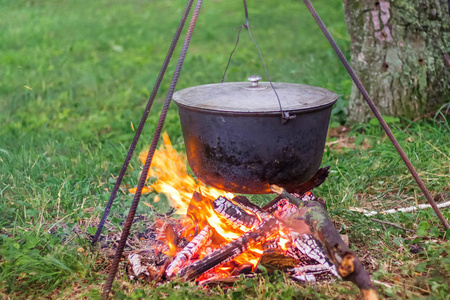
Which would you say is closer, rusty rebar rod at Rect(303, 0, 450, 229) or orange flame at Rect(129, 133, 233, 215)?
rusty rebar rod at Rect(303, 0, 450, 229)

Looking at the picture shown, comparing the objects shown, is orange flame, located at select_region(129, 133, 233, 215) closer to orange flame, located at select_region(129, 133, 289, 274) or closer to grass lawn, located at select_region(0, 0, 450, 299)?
orange flame, located at select_region(129, 133, 289, 274)

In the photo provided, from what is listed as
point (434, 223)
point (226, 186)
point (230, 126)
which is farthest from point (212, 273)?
point (434, 223)

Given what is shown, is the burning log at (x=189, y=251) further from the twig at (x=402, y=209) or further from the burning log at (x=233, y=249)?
the twig at (x=402, y=209)

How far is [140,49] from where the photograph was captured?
26.8 ft

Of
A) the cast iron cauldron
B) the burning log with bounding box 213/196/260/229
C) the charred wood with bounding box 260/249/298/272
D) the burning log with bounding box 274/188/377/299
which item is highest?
the cast iron cauldron

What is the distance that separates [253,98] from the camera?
2.33m

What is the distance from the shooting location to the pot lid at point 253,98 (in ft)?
7.27

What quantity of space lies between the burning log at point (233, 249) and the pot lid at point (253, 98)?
0.70m

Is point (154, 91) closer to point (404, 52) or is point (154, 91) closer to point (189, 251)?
point (189, 251)

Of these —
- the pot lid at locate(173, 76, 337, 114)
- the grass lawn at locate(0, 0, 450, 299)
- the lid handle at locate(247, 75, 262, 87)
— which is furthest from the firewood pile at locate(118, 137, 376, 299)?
the lid handle at locate(247, 75, 262, 87)

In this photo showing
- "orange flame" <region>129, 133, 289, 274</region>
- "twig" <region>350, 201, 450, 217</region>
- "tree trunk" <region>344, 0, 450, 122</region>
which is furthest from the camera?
"tree trunk" <region>344, 0, 450, 122</region>

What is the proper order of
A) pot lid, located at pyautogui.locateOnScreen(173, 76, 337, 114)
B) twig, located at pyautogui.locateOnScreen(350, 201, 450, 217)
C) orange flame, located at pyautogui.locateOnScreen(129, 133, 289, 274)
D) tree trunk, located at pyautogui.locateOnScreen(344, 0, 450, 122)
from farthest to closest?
tree trunk, located at pyautogui.locateOnScreen(344, 0, 450, 122)
twig, located at pyautogui.locateOnScreen(350, 201, 450, 217)
orange flame, located at pyautogui.locateOnScreen(129, 133, 289, 274)
pot lid, located at pyautogui.locateOnScreen(173, 76, 337, 114)

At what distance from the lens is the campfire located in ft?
8.10

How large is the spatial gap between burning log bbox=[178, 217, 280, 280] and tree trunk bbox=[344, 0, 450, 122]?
2.30m
